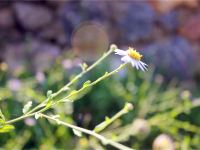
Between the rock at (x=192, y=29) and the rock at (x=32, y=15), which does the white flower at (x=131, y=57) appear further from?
the rock at (x=192, y=29)

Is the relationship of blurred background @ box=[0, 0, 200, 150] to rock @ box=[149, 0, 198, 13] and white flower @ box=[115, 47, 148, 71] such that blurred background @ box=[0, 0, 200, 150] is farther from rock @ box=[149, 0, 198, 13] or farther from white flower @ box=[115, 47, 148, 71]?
white flower @ box=[115, 47, 148, 71]

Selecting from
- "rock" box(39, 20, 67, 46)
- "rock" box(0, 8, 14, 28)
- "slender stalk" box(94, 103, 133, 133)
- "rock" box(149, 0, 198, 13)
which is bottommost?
"slender stalk" box(94, 103, 133, 133)

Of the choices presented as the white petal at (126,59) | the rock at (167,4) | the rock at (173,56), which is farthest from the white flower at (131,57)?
the rock at (167,4)

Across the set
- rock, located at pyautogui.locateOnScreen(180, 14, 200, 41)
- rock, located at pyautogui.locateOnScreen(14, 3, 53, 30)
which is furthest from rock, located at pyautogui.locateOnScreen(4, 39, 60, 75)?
rock, located at pyautogui.locateOnScreen(180, 14, 200, 41)

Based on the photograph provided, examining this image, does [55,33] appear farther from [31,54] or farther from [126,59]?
[126,59]

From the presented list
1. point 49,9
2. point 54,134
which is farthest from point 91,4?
point 54,134

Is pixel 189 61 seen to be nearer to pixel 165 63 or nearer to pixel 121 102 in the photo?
pixel 165 63

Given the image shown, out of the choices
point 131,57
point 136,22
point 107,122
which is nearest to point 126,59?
point 131,57

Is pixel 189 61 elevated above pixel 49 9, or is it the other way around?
pixel 49 9
